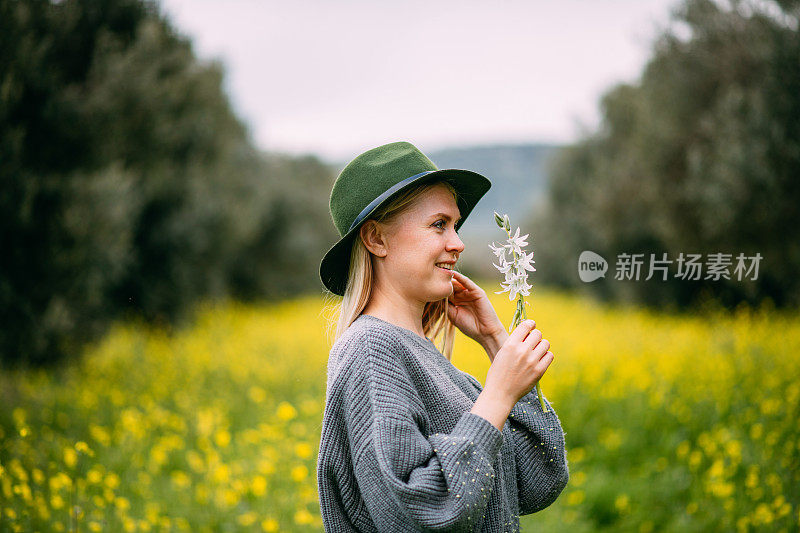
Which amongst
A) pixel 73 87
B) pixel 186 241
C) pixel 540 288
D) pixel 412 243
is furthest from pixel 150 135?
pixel 540 288

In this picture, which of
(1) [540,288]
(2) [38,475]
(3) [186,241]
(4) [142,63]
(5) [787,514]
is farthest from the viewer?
(1) [540,288]

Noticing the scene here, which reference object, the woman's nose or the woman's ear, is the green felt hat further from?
the woman's nose

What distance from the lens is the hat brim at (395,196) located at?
67.5 inches

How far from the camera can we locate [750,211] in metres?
7.59

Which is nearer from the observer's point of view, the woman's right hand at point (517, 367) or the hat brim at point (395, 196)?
the woman's right hand at point (517, 367)

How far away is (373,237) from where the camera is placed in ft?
5.90

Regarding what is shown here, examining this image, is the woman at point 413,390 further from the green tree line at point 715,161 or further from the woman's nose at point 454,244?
the green tree line at point 715,161

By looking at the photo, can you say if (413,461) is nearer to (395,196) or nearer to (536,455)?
(536,455)

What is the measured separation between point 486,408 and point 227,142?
13620mm

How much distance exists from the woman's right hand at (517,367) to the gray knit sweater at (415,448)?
0.36 ft

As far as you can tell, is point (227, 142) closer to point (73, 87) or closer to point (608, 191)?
point (73, 87)

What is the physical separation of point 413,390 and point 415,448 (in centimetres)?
17

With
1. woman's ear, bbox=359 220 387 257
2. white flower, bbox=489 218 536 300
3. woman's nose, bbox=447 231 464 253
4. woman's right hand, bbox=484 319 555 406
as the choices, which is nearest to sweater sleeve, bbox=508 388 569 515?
woman's right hand, bbox=484 319 555 406

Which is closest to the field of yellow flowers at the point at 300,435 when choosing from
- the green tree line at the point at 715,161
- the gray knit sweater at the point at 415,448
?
the gray knit sweater at the point at 415,448
